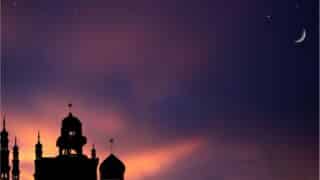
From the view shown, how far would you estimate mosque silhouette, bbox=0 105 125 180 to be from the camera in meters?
65.5

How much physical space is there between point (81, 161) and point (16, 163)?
19.4 m

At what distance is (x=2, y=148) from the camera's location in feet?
297

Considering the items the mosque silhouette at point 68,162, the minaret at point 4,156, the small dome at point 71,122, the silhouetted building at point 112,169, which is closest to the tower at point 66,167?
the mosque silhouette at point 68,162

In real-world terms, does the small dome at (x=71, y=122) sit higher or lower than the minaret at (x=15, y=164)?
higher

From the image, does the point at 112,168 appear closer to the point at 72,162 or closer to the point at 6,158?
the point at 72,162

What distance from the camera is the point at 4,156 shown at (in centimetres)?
9088

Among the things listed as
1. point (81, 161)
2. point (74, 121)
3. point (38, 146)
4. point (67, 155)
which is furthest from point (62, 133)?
point (38, 146)

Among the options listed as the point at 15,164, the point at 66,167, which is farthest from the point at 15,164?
the point at 66,167

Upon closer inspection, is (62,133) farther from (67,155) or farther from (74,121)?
(67,155)

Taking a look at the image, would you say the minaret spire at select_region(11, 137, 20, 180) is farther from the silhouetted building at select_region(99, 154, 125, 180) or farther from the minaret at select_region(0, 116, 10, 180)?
the silhouetted building at select_region(99, 154, 125, 180)

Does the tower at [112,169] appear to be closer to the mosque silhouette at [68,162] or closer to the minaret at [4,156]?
the mosque silhouette at [68,162]

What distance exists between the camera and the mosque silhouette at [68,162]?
65500mm

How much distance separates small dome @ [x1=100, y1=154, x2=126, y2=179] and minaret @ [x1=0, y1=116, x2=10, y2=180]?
1647 centimetres

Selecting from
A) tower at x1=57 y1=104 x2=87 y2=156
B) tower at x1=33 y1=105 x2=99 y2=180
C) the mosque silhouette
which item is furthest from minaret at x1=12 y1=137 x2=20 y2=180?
tower at x1=57 y1=104 x2=87 y2=156
